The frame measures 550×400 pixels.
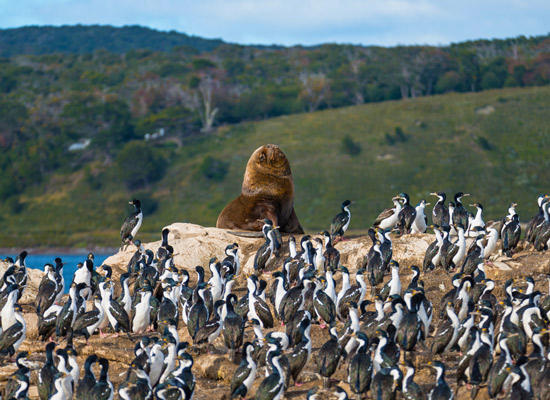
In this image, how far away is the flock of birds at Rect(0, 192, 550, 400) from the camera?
12.6 metres

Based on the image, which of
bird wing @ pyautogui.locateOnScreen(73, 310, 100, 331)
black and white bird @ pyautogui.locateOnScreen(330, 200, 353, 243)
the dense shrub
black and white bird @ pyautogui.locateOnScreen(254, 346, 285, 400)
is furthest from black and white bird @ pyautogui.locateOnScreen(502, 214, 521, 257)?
the dense shrub

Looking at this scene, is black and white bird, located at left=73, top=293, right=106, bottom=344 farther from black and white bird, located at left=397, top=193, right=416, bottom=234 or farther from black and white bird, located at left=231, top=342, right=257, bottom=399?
black and white bird, located at left=397, top=193, right=416, bottom=234

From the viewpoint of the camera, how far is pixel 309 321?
1430 cm

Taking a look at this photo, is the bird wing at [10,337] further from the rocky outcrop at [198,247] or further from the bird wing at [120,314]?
the rocky outcrop at [198,247]

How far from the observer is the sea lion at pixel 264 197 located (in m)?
23.5

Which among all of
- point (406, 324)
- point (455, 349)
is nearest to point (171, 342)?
point (406, 324)

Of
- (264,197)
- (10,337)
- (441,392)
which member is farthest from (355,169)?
(441,392)

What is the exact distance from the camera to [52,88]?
98188 mm

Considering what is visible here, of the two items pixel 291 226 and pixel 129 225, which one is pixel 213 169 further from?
pixel 129 225

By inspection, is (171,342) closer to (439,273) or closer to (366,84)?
(439,273)

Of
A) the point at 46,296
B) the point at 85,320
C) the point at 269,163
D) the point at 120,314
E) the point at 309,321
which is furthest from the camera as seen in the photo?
the point at 269,163

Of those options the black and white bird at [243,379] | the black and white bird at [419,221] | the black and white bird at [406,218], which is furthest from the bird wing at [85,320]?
the black and white bird at [419,221]

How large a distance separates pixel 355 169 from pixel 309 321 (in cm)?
6128

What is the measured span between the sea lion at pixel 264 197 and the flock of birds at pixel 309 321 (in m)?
2.32
